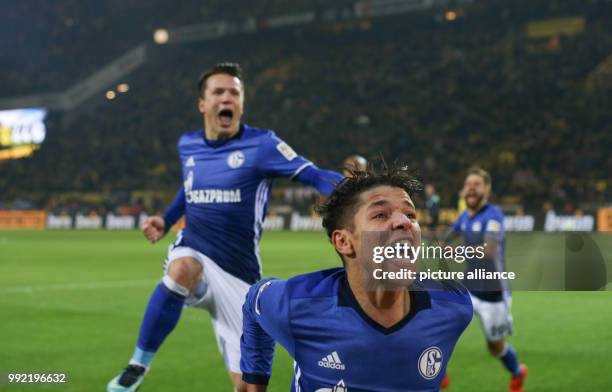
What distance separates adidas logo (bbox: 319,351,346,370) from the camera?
97.4 inches

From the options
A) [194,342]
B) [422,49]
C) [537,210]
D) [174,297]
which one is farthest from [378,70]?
[174,297]

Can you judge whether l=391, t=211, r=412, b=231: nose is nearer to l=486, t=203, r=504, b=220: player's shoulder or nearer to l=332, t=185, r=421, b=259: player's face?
l=332, t=185, r=421, b=259: player's face

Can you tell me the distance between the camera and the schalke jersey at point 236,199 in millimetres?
4625

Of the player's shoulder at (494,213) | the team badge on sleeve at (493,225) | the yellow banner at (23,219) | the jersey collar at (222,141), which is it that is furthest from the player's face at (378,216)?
the yellow banner at (23,219)

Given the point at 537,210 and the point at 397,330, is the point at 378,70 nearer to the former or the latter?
the point at 537,210

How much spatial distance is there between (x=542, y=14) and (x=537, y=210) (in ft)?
50.6

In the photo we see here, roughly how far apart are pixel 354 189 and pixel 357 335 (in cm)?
47

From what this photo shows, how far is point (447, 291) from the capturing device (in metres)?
2.52

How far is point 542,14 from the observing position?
35156 millimetres

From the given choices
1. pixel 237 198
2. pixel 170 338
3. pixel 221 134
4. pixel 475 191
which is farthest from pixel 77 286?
pixel 237 198

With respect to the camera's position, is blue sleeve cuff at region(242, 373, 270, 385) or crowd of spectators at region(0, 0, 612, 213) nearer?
blue sleeve cuff at region(242, 373, 270, 385)

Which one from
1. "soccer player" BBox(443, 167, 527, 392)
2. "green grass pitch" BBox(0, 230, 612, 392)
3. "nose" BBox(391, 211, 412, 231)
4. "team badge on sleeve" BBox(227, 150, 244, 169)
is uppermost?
"team badge on sleeve" BBox(227, 150, 244, 169)

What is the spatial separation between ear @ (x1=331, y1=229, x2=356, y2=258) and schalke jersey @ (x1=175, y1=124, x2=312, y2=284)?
2.01m

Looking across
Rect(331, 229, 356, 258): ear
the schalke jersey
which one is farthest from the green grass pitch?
the schalke jersey
